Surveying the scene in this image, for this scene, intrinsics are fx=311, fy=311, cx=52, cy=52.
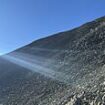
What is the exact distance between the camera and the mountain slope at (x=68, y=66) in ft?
81.2

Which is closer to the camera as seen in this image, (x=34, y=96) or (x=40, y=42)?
(x=34, y=96)

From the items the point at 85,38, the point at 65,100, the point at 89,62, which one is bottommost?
the point at 65,100

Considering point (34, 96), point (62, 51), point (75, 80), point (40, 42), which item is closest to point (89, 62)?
point (75, 80)

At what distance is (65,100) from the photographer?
81.3ft

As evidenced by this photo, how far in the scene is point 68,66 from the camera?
34.6 metres

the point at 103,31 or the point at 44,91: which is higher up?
the point at 103,31

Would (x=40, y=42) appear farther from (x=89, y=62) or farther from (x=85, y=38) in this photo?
(x=89, y=62)

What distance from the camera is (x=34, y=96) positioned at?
31.4 m

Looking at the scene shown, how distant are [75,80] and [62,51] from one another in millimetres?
13506

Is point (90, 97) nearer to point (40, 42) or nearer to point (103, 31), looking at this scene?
point (103, 31)

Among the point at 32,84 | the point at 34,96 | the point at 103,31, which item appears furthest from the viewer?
the point at 103,31

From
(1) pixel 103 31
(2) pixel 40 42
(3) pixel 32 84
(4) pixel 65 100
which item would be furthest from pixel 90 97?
(2) pixel 40 42

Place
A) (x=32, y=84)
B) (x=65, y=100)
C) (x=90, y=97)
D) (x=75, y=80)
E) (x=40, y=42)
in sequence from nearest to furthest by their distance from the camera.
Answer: (x=90, y=97), (x=65, y=100), (x=75, y=80), (x=32, y=84), (x=40, y=42)

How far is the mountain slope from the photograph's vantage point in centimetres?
2474
